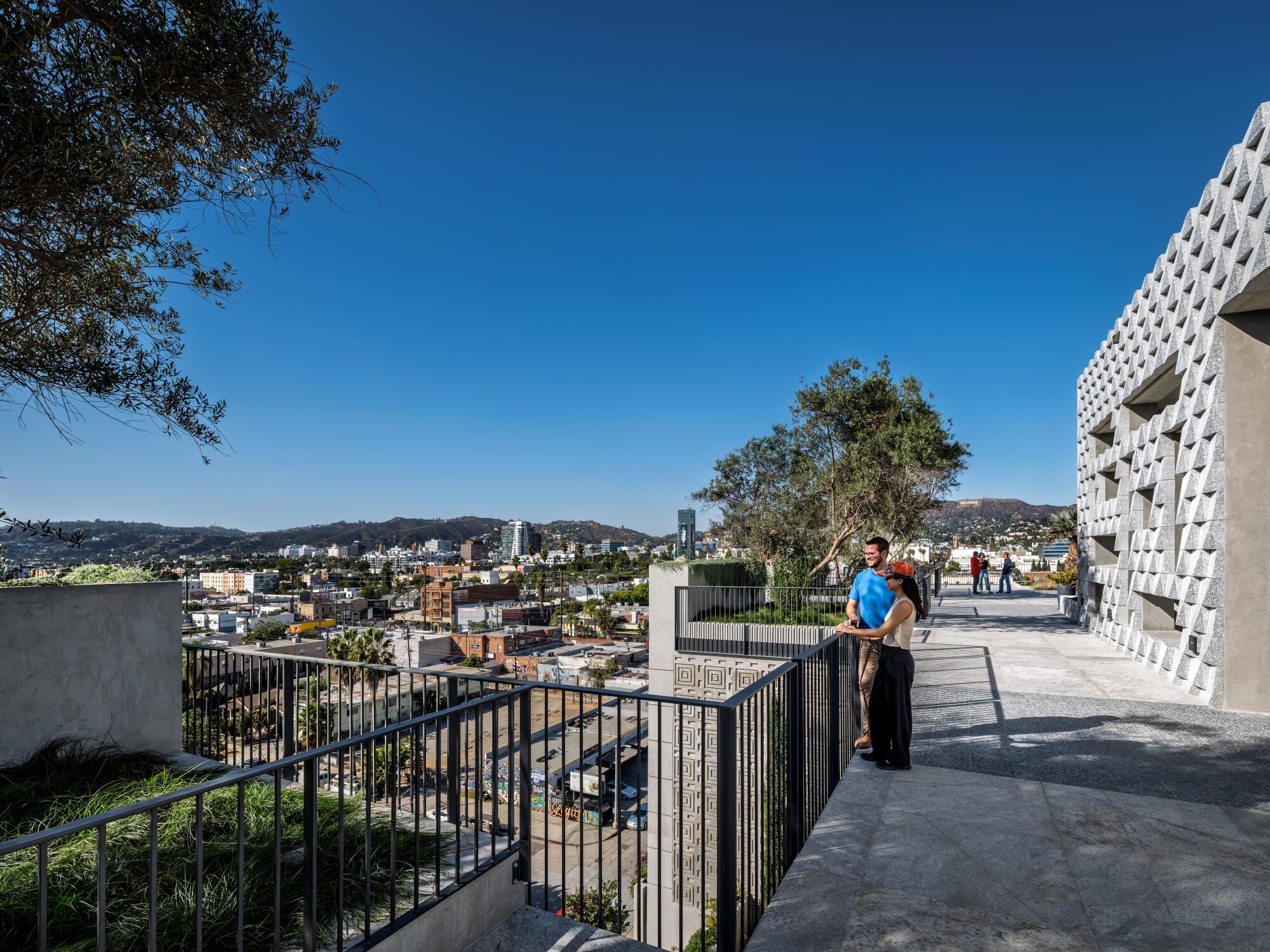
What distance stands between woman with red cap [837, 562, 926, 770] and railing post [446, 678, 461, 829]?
2.58 meters

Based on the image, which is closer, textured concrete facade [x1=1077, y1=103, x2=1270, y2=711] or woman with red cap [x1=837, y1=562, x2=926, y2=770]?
woman with red cap [x1=837, y1=562, x2=926, y2=770]

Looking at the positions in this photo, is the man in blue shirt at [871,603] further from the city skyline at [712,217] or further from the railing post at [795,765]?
the city skyline at [712,217]

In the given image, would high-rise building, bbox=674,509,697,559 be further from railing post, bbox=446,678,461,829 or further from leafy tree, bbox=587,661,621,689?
leafy tree, bbox=587,661,621,689

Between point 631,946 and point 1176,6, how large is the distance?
1406 centimetres

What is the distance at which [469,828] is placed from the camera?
354 cm

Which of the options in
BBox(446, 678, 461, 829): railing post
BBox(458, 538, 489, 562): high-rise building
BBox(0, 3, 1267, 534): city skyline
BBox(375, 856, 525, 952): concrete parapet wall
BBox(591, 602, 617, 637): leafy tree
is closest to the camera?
BBox(375, 856, 525, 952): concrete parapet wall

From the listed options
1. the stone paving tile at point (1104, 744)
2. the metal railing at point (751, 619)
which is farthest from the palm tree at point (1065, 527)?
the stone paving tile at point (1104, 744)

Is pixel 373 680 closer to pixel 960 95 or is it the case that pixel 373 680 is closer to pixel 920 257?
pixel 960 95

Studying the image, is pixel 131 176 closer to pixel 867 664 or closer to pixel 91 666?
pixel 91 666

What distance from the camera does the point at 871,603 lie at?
466 centimetres

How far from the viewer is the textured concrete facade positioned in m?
6.59

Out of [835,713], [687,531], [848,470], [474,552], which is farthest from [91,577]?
[474,552]

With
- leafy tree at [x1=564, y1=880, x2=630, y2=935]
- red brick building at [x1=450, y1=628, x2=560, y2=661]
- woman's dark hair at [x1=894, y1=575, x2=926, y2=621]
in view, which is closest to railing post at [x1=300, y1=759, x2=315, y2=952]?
leafy tree at [x1=564, y1=880, x2=630, y2=935]

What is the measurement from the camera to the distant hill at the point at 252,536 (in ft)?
15.3
